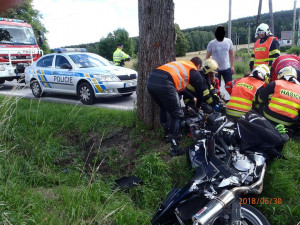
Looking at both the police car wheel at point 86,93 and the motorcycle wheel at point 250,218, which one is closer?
the motorcycle wheel at point 250,218

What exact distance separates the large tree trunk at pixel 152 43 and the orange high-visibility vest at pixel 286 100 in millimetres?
1822

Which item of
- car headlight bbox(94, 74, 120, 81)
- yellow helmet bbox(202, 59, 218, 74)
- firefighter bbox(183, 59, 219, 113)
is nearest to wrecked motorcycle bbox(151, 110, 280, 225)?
firefighter bbox(183, 59, 219, 113)

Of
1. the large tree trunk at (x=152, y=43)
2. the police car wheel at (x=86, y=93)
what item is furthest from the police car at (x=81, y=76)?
the large tree trunk at (x=152, y=43)

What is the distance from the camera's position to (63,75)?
7957 millimetres

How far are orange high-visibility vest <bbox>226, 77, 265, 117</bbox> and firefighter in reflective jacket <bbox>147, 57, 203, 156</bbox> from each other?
0.57m

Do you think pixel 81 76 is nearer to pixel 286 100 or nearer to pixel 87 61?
pixel 87 61

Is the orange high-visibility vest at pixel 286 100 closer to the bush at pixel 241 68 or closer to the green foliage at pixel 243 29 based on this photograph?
the bush at pixel 241 68

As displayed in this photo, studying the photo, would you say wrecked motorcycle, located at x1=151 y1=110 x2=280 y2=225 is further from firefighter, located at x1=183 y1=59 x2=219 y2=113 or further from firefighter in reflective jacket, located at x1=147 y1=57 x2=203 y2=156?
firefighter, located at x1=183 y1=59 x2=219 y2=113

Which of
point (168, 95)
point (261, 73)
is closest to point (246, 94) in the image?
point (261, 73)

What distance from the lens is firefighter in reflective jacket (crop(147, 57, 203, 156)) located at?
3.94 metres

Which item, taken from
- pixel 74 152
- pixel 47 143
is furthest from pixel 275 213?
pixel 47 143

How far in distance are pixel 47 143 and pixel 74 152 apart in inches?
19.8

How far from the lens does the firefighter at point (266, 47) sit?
19.3 feet

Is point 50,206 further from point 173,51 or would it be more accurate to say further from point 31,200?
point 173,51
